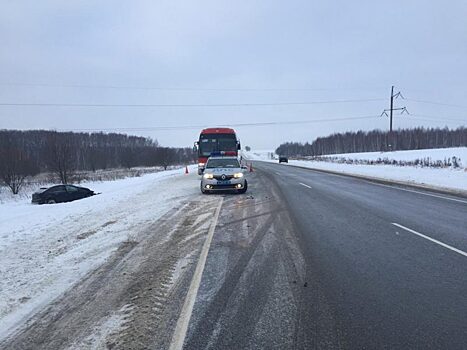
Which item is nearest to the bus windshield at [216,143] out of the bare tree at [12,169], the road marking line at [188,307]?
the road marking line at [188,307]

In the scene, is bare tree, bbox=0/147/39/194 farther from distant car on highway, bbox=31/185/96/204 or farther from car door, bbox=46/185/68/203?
car door, bbox=46/185/68/203

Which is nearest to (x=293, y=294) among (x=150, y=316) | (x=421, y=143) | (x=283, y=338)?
(x=283, y=338)

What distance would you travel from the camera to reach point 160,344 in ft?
11.0

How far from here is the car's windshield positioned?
685 inches

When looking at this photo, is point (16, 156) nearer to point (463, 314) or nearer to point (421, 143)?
point (463, 314)

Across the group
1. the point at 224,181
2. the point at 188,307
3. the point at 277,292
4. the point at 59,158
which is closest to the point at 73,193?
the point at 224,181

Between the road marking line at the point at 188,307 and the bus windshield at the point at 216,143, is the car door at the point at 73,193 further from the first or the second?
the road marking line at the point at 188,307

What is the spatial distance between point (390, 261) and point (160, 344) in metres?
4.06

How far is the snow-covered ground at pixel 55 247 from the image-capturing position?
4.57 m

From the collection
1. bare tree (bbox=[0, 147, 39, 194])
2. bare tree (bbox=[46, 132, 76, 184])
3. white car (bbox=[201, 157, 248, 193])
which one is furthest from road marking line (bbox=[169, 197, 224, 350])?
bare tree (bbox=[0, 147, 39, 194])

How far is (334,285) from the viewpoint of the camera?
4805mm

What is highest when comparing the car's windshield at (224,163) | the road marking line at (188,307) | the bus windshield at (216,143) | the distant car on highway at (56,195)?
the bus windshield at (216,143)

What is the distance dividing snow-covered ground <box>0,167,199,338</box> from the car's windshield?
5255mm

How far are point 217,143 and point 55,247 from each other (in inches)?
737
